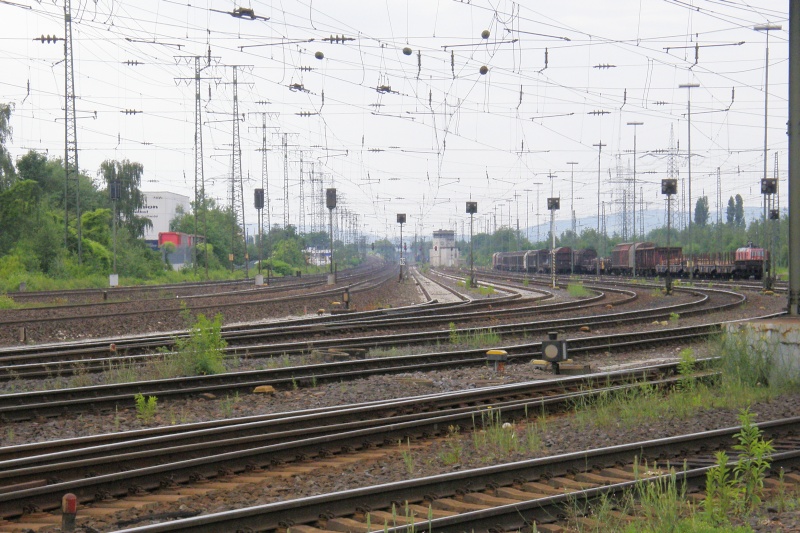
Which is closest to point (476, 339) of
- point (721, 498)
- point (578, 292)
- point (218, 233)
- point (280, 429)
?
point (280, 429)

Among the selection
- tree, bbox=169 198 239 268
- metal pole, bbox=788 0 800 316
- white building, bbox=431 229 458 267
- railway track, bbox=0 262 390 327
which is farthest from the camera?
white building, bbox=431 229 458 267

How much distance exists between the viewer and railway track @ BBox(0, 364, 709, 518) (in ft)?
25.7

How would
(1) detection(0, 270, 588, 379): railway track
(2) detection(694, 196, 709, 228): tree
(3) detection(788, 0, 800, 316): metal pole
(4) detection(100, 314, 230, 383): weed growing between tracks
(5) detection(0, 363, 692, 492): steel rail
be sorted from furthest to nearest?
1. (2) detection(694, 196, 709, 228): tree
2. (1) detection(0, 270, 588, 379): railway track
3. (4) detection(100, 314, 230, 383): weed growing between tracks
4. (3) detection(788, 0, 800, 316): metal pole
5. (5) detection(0, 363, 692, 492): steel rail

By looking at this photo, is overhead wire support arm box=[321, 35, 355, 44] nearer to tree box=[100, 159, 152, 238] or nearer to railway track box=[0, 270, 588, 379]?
railway track box=[0, 270, 588, 379]

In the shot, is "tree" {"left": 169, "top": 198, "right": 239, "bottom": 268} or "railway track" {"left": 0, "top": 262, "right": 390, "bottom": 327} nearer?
"railway track" {"left": 0, "top": 262, "right": 390, "bottom": 327}

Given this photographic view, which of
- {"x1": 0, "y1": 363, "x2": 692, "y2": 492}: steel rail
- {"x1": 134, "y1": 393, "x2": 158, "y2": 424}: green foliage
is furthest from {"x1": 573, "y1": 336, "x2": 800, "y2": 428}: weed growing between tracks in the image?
{"x1": 134, "y1": 393, "x2": 158, "y2": 424}: green foliage

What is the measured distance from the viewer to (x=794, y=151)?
44.3 ft

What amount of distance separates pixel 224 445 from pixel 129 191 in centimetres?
6878

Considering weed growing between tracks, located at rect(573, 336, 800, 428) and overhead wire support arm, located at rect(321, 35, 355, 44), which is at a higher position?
overhead wire support arm, located at rect(321, 35, 355, 44)

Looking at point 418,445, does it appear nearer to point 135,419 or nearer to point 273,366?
point 135,419

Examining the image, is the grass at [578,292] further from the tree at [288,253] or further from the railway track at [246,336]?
the tree at [288,253]

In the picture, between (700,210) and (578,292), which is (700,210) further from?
(578,292)

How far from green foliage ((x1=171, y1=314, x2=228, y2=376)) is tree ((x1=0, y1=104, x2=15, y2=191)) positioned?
168 feet

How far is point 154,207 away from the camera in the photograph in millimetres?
129750
